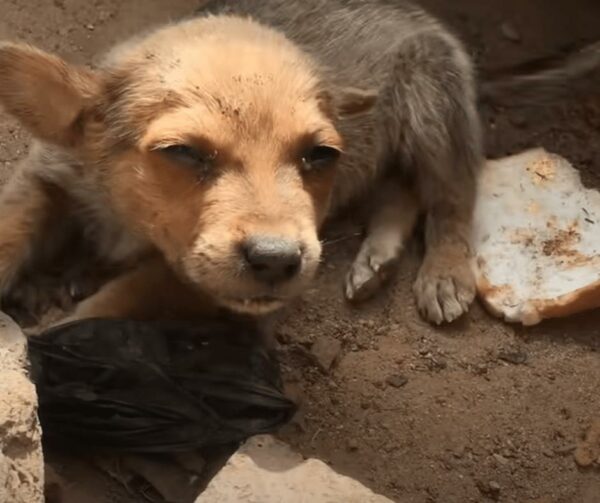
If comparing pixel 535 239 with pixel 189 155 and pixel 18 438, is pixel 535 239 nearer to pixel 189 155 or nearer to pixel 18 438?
pixel 189 155

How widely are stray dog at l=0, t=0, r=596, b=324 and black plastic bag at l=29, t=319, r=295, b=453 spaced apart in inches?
7.3

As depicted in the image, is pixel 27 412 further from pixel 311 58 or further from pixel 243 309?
pixel 311 58

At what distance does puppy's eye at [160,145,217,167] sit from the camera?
2918 millimetres

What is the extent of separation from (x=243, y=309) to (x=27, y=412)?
73 centimetres

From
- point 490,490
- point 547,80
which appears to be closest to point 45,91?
point 490,490

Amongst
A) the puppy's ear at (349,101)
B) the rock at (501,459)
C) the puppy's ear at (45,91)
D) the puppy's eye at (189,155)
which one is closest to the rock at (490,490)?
the rock at (501,459)

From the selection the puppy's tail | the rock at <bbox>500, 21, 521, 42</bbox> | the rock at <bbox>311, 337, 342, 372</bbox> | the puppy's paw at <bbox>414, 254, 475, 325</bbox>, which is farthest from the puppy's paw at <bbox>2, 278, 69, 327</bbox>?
the rock at <bbox>500, 21, 521, 42</bbox>

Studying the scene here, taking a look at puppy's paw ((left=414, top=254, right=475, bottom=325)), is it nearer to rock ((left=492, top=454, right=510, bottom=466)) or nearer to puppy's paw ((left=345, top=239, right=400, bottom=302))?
puppy's paw ((left=345, top=239, right=400, bottom=302))

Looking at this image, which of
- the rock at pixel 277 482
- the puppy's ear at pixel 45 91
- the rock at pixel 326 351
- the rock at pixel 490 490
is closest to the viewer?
the rock at pixel 277 482

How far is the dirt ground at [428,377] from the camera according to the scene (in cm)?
344

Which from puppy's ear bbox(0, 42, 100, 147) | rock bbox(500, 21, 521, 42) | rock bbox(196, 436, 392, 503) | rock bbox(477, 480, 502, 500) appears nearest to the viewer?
rock bbox(196, 436, 392, 503)

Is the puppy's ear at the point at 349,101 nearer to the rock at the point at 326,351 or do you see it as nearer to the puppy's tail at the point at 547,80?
the rock at the point at 326,351

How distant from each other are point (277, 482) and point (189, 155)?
0.90m

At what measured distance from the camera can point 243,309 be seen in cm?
307
